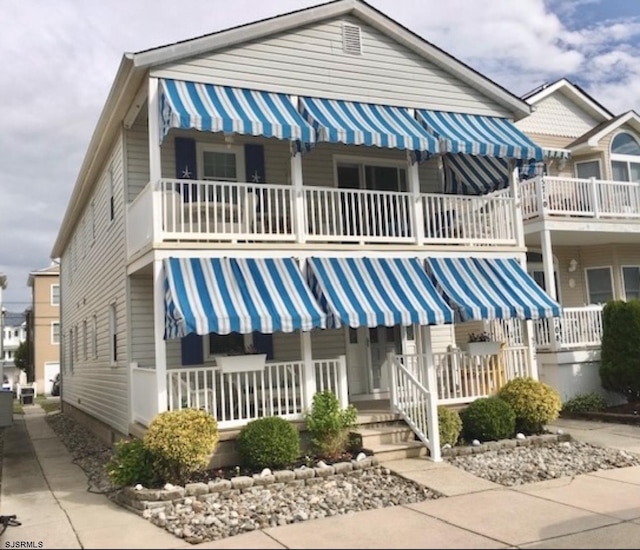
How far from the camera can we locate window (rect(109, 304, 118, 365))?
14.3 meters

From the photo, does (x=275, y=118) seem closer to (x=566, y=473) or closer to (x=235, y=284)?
(x=235, y=284)

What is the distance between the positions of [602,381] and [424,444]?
674cm

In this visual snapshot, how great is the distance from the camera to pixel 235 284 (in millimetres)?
10180

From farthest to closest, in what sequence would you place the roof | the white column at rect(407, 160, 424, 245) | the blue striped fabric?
the blue striped fabric, the white column at rect(407, 160, 424, 245), the roof

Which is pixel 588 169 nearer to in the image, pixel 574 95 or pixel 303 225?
pixel 574 95

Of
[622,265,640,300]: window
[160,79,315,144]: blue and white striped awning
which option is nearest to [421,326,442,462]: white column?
[160,79,315,144]: blue and white striped awning

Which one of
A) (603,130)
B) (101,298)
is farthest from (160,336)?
(603,130)

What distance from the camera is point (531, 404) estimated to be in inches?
453

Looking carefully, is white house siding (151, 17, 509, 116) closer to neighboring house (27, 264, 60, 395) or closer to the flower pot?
the flower pot

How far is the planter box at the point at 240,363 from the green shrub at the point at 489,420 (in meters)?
3.98

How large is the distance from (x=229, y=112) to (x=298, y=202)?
1949 millimetres

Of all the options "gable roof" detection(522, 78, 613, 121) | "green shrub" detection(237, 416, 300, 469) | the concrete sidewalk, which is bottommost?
the concrete sidewalk

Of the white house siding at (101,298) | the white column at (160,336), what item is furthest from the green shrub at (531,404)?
the white house siding at (101,298)

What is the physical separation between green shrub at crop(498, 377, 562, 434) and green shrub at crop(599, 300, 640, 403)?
357cm
